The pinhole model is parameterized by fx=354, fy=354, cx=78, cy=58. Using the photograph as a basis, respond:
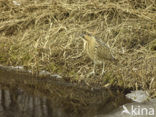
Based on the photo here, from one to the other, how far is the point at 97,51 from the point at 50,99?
1023mm

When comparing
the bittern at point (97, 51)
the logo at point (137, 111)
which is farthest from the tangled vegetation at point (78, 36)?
the logo at point (137, 111)

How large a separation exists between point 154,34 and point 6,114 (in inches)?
126

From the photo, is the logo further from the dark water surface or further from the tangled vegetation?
the tangled vegetation

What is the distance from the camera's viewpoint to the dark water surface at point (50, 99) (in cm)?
422

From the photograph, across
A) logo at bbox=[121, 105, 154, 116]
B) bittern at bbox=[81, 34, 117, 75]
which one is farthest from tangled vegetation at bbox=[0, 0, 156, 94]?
logo at bbox=[121, 105, 154, 116]

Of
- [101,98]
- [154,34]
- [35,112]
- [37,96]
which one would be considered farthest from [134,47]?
[35,112]

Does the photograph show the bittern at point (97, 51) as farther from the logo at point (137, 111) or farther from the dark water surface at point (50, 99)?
the logo at point (137, 111)

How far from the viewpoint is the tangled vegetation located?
5141mm

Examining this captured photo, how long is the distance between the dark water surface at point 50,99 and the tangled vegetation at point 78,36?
241 mm

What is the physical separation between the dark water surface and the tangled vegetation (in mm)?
241

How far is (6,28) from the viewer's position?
6.77 m

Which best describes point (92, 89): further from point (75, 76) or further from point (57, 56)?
point (57, 56)

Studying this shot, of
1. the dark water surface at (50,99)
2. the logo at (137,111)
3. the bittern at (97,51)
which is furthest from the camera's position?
the bittern at (97,51)

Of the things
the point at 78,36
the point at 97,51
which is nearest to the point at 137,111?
the point at 97,51
